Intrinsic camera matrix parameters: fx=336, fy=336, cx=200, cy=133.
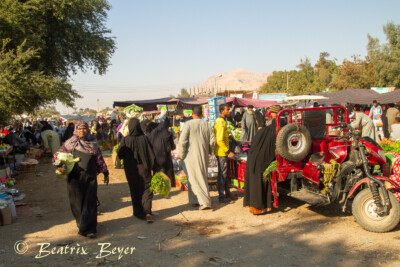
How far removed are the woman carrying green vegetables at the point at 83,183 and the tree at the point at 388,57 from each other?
102 ft

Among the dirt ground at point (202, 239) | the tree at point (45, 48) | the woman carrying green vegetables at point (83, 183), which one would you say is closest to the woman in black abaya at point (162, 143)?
the dirt ground at point (202, 239)

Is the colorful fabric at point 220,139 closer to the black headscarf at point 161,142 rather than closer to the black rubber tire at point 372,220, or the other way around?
the black headscarf at point 161,142

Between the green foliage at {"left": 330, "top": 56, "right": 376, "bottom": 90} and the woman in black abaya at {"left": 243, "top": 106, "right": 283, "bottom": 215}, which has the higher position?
the green foliage at {"left": 330, "top": 56, "right": 376, "bottom": 90}

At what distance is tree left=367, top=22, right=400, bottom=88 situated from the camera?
97.4ft

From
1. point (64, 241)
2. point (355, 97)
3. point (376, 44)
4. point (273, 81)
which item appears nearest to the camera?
point (64, 241)

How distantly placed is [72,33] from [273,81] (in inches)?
1492

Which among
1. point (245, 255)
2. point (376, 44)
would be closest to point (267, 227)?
point (245, 255)

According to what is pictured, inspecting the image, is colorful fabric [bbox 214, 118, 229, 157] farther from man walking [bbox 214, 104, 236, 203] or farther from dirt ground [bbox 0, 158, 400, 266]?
dirt ground [bbox 0, 158, 400, 266]

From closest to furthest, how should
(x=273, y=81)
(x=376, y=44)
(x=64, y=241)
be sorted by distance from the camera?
1. (x=64, y=241)
2. (x=376, y=44)
3. (x=273, y=81)

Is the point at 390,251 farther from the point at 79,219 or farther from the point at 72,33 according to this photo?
the point at 72,33

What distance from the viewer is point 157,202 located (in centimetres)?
718

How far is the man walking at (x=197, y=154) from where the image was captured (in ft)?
20.8

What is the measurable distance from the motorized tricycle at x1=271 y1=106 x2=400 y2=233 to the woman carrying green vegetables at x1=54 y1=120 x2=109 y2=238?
9.74 feet

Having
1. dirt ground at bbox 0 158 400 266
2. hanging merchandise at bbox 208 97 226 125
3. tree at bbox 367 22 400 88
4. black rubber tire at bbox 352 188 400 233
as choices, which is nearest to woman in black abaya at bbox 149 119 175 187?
dirt ground at bbox 0 158 400 266
